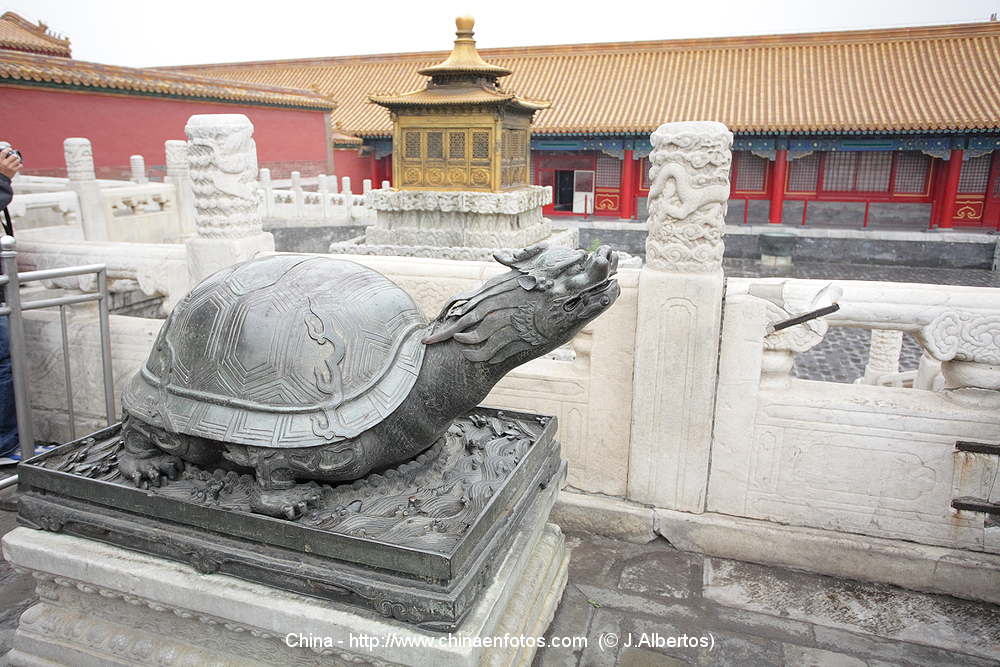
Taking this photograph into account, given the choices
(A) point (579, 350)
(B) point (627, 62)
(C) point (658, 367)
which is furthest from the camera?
(B) point (627, 62)

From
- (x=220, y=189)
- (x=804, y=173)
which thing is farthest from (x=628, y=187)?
(x=220, y=189)

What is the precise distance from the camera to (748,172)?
1939 centimetres

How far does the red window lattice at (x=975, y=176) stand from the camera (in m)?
17.3

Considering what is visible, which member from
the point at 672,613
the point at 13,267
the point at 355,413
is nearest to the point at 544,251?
the point at 355,413

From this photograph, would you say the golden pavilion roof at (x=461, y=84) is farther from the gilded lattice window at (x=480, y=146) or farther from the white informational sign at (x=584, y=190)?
the white informational sign at (x=584, y=190)

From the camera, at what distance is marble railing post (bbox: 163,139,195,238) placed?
10.3m

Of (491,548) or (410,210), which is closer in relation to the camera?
(491,548)

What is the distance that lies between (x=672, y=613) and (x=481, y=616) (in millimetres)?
1255

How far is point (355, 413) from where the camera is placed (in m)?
2.07

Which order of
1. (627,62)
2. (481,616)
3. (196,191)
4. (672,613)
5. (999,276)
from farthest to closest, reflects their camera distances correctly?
(627,62), (999,276), (196,191), (672,613), (481,616)

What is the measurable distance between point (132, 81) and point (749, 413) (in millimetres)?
14068

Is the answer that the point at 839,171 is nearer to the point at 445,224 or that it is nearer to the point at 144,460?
the point at 445,224

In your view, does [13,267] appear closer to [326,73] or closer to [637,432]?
[637,432]

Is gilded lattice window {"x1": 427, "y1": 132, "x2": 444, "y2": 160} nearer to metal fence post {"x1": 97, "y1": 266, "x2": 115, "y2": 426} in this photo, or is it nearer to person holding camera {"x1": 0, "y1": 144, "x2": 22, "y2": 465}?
person holding camera {"x1": 0, "y1": 144, "x2": 22, "y2": 465}
